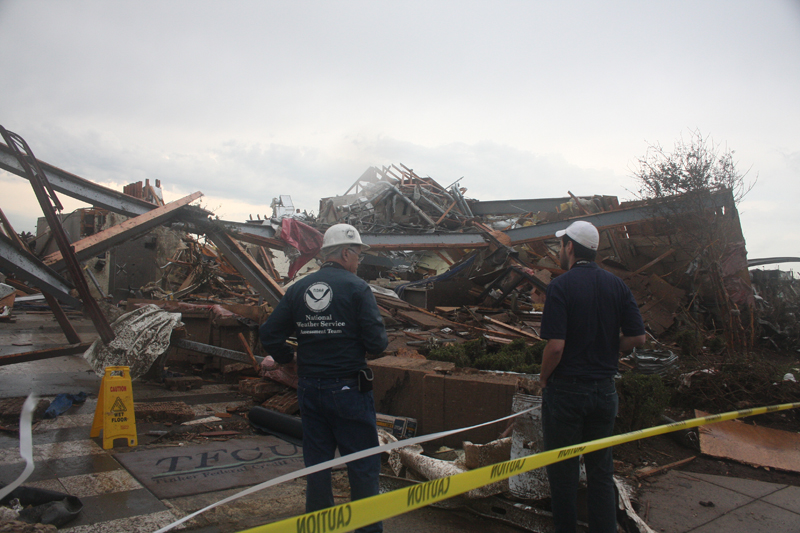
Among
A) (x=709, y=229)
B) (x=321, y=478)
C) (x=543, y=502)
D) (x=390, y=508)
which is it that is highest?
(x=709, y=229)

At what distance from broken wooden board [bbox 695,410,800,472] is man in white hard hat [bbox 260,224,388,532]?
4.09 metres

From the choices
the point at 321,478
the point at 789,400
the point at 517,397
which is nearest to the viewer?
the point at 321,478

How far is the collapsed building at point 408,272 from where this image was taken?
5535 mm

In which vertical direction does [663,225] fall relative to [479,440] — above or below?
above

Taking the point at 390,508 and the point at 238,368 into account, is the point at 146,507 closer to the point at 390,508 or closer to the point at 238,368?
the point at 390,508

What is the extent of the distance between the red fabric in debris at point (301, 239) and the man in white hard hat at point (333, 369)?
5.87m

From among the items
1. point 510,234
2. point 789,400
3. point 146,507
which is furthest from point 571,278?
point 510,234

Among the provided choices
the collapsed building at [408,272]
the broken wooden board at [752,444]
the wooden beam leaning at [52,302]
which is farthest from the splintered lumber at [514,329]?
the wooden beam leaning at [52,302]

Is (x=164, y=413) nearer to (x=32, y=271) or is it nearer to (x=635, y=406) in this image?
(x=32, y=271)

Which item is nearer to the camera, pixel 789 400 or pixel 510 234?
pixel 789 400

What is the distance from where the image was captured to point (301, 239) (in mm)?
9086

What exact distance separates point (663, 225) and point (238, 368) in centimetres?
998

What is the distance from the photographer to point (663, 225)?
1166cm

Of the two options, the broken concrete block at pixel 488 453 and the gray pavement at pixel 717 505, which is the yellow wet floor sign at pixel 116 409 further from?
the gray pavement at pixel 717 505
